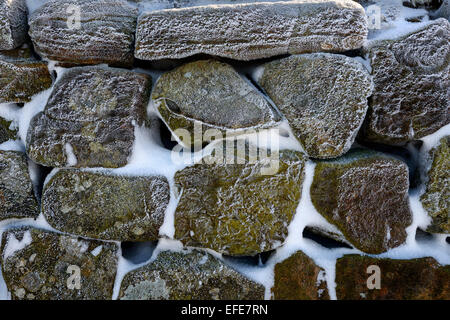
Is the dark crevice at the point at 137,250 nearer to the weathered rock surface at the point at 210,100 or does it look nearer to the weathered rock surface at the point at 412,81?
the weathered rock surface at the point at 210,100

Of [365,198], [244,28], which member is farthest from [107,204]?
[365,198]

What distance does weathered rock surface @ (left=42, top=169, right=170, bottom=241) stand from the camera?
147cm

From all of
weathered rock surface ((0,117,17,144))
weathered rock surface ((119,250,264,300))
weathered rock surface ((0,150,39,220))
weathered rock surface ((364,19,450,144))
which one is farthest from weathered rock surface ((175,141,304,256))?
weathered rock surface ((0,117,17,144))

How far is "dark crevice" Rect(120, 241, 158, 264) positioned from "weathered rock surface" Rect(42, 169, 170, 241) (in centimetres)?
11

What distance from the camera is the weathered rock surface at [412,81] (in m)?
1.42

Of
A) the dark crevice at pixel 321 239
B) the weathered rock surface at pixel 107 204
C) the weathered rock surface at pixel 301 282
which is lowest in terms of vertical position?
the weathered rock surface at pixel 301 282

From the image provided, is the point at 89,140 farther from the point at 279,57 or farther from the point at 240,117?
the point at 279,57

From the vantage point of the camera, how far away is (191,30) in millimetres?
1391

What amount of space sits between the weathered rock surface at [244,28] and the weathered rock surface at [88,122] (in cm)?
21

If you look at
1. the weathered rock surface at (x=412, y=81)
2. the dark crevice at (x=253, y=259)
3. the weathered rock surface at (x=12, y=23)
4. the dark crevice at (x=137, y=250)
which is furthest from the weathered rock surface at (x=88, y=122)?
the weathered rock surface at (x=412, y=81)

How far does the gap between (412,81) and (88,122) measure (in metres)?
1.44

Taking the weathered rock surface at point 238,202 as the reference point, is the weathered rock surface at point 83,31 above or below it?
above

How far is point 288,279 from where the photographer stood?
4.79 ft

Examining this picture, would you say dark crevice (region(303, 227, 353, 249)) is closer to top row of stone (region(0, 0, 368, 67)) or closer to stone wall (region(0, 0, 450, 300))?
stone wall (region(0, 0, 450, 300))
